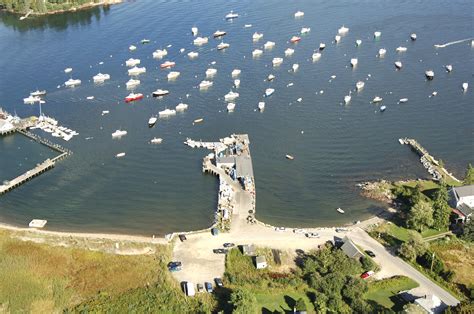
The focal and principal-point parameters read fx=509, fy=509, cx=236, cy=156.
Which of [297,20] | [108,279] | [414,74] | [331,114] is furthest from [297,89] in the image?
[108,279]

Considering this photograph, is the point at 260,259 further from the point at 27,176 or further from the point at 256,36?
the point at 256,36

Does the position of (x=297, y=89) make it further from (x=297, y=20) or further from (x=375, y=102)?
(x=297, y=20)

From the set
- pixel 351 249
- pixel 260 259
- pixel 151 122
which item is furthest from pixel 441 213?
pixel 151 122

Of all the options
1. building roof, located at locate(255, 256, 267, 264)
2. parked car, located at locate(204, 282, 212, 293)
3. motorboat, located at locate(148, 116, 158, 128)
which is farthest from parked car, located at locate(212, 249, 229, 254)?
motorboat, located at locate(148, 116, 158, 128)

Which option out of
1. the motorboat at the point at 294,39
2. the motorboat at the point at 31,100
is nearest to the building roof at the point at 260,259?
the motorboat at the point at 31,100

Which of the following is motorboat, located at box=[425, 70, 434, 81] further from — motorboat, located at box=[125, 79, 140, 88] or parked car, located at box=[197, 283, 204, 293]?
parked car, located at box=[197, 283, 204, 293]

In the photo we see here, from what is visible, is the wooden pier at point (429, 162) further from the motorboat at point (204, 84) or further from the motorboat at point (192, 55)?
the motorboat at point (192, 55)
